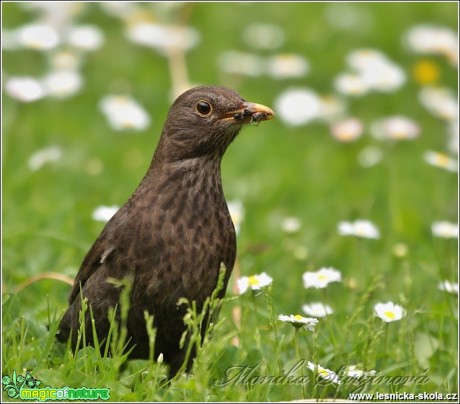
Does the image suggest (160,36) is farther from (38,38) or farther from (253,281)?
(253,281)

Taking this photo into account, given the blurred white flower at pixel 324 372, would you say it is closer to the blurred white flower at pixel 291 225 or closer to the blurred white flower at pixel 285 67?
the blurred white flower at pixel 291 225

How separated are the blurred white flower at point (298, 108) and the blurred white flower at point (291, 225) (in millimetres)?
1292

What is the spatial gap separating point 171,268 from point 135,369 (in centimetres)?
54

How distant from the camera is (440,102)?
9062mm

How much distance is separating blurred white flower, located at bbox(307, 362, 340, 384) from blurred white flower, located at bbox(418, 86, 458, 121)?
15.1 ft

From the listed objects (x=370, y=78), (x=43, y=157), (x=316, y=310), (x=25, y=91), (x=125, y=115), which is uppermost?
(x=370, y=78)

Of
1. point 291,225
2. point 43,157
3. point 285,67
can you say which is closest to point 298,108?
point 285,67

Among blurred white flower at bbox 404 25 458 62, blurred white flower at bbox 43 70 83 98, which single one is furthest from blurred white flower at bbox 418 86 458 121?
blurred white flower at bbox 43 70 83 98

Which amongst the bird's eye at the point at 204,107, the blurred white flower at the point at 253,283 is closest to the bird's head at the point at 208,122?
the bird's eye at the point at 204,107

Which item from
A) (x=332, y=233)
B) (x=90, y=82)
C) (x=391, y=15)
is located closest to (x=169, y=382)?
(x=332, y=233)

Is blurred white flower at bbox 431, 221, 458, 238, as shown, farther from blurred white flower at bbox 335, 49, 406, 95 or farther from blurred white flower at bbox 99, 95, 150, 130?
blurred white flower at bbox 99, 95, 150, 130

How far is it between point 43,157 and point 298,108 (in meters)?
2.27

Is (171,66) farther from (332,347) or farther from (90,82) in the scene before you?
(332,347)

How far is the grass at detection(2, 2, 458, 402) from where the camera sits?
176 inches
